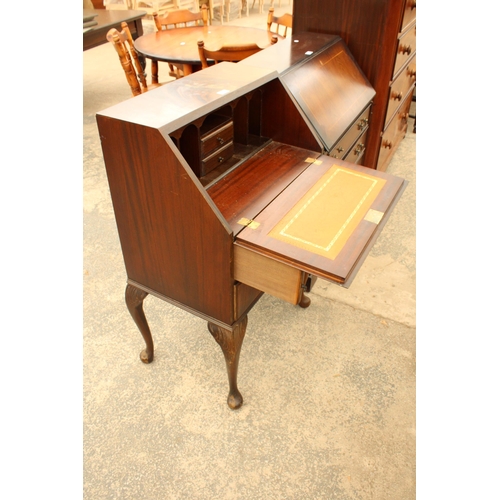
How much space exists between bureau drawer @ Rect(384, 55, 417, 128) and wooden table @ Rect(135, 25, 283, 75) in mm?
1341

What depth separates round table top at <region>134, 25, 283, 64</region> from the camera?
3.70 m

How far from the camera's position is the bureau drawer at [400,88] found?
122 inches

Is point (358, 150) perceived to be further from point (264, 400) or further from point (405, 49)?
point (264, 400)

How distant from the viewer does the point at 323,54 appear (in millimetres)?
2506

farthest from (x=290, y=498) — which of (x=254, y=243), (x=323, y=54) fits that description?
(x=323, y=54)

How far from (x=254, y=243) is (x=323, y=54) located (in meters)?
1.65

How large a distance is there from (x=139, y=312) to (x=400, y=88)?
2.67 metres

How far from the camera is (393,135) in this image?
150 inches

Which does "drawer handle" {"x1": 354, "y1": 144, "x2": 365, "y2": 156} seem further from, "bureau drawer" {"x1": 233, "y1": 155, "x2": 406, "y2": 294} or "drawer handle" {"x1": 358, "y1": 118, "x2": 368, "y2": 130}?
"bureau drawer" {"x1": 233, "y1": 155, "x2": 406, "y2": 294}

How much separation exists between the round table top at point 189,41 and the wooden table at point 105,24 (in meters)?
0.75

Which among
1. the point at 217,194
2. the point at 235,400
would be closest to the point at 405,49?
the point at 217,194

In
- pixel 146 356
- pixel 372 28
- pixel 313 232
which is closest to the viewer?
pixel 313 232

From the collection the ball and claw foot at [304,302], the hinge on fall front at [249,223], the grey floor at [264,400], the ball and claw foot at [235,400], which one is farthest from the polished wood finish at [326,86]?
the ball and claw foot at [235,400]

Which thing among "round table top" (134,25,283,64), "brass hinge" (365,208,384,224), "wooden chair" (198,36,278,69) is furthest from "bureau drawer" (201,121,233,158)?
"round table top" (134,25,283,64)
